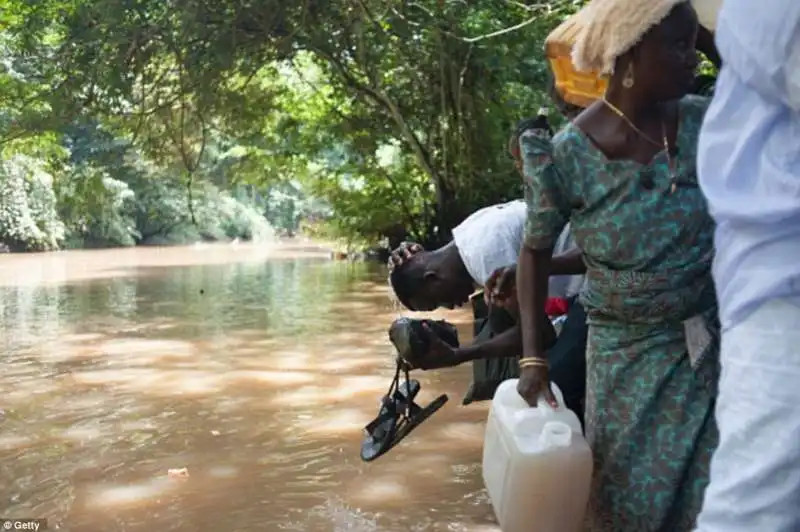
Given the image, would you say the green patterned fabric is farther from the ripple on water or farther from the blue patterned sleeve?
the ripple on water

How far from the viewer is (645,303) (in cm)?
197

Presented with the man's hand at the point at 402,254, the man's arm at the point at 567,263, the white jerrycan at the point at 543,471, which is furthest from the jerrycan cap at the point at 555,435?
the man's hand at the point at 402,254

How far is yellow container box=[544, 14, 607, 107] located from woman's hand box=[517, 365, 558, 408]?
1079 mm

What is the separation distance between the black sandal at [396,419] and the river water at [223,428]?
104cm

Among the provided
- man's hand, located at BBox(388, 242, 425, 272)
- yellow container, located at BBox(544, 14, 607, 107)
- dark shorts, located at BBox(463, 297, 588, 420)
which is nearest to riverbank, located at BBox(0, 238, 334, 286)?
man's hand, located at BBox(388, 242, 425, 272)

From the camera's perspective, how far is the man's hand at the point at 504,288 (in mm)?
2566

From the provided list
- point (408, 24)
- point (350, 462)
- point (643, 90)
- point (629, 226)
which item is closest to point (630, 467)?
point (629, 226)

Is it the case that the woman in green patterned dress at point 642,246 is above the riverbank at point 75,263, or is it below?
above

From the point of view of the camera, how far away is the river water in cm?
405

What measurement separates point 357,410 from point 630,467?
12.9ft

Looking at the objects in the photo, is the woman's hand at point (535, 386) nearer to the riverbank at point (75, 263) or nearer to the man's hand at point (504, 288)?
the man's hand at point (504, 288)

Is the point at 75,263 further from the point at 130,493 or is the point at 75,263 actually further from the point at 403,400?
the point at 403,400

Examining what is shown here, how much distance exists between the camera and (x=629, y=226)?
1961mm

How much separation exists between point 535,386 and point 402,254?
110cm
